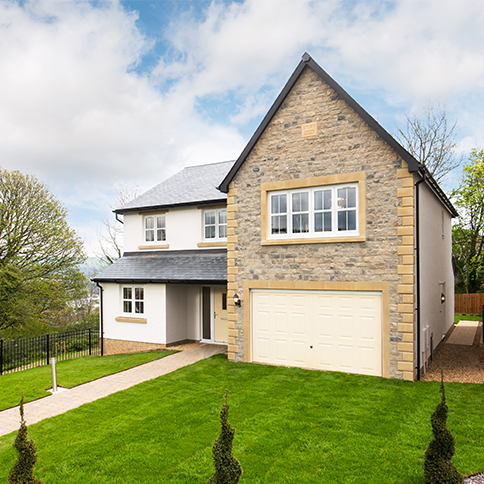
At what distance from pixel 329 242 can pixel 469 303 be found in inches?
1005

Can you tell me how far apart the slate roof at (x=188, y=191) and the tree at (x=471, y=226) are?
61.2 ft

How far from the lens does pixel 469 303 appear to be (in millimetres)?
30672

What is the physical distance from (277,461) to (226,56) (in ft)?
49.1

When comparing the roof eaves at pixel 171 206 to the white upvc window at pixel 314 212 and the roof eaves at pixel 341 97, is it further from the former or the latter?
the white upvc window at pixel 314 212

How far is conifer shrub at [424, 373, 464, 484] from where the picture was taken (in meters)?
4.80

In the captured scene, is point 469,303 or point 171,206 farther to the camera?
point 469,303

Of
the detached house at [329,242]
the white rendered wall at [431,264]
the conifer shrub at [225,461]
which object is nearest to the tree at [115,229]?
the detached house at [329,242]

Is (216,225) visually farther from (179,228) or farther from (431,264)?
(431,264)

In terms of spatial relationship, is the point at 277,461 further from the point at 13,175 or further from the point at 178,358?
the point at 13,175

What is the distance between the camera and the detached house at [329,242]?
10.6 meters

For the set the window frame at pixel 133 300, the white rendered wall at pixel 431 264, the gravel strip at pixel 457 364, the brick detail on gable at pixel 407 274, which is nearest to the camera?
the brick detail on gable at pixel 407 274

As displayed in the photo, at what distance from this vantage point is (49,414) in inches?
361

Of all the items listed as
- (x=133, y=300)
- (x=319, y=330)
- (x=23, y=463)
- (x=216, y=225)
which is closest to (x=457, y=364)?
(x=319, y=330)

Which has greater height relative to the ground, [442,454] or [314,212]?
[314,212]
